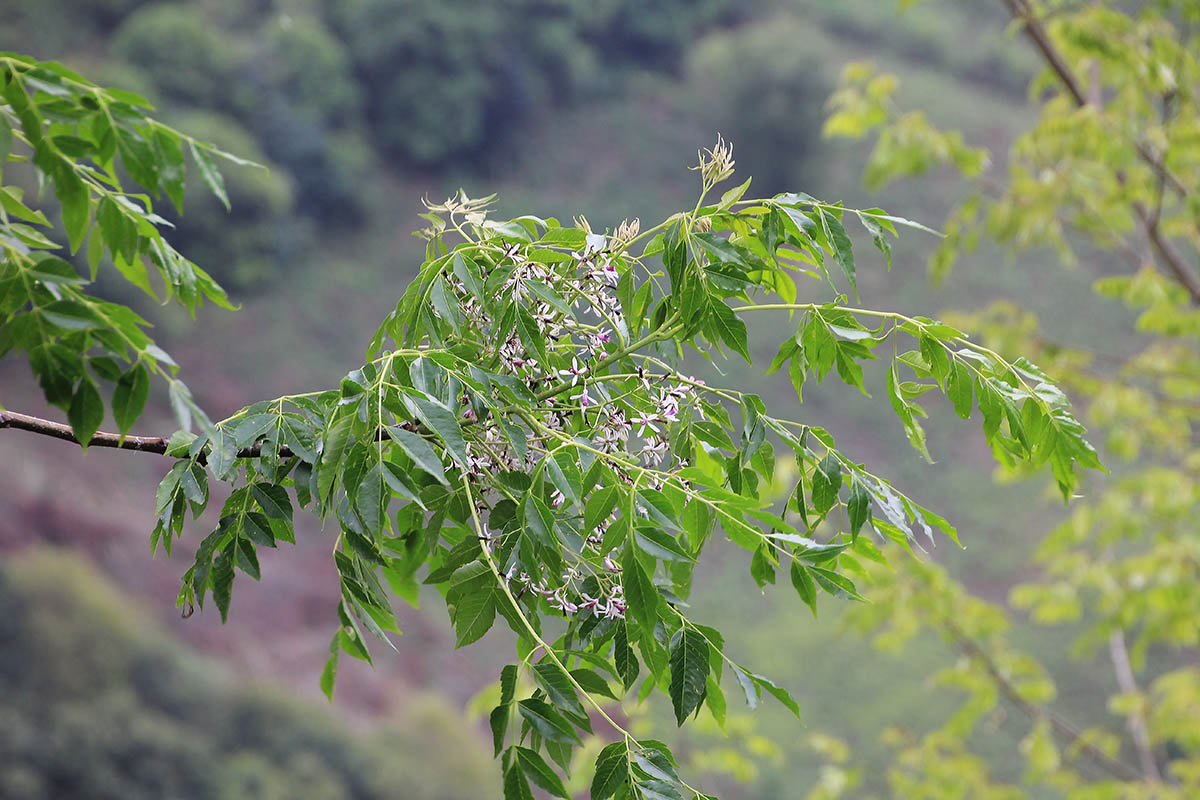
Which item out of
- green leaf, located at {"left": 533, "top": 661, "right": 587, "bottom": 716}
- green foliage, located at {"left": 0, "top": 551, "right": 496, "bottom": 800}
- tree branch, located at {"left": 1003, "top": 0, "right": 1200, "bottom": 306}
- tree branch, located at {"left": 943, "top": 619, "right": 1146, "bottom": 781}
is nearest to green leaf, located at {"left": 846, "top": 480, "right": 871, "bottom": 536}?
green leaf, located at {"left": 533, "top": 661, "right": 587, "bottom": 716}

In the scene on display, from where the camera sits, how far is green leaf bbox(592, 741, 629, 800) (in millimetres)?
545

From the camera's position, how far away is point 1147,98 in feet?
8.82

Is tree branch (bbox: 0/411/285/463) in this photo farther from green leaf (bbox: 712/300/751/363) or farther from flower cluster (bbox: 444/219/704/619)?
green leaf (bbox: 712/300/751/363)

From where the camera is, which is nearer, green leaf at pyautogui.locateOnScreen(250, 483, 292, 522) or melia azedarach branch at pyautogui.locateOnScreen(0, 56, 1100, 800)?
melia azedarach branch at pyautogui.locateOnScreen(0, 56, 1100, 800)

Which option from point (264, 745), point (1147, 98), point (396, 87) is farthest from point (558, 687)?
point (396, 87)

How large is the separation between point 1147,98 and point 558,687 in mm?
2787

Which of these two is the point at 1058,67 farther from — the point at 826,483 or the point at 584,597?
the point at 584,597

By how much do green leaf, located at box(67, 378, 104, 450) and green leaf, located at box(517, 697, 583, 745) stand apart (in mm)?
263

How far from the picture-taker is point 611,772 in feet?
1.80

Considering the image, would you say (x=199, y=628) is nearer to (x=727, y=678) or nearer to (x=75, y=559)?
(x=75, y=559)

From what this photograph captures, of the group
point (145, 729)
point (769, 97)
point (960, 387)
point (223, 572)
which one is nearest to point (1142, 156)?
point (960, 387)

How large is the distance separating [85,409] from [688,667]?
1.13 ft

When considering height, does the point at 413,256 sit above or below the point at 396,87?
below

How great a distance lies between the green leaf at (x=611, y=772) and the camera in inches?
21.5
